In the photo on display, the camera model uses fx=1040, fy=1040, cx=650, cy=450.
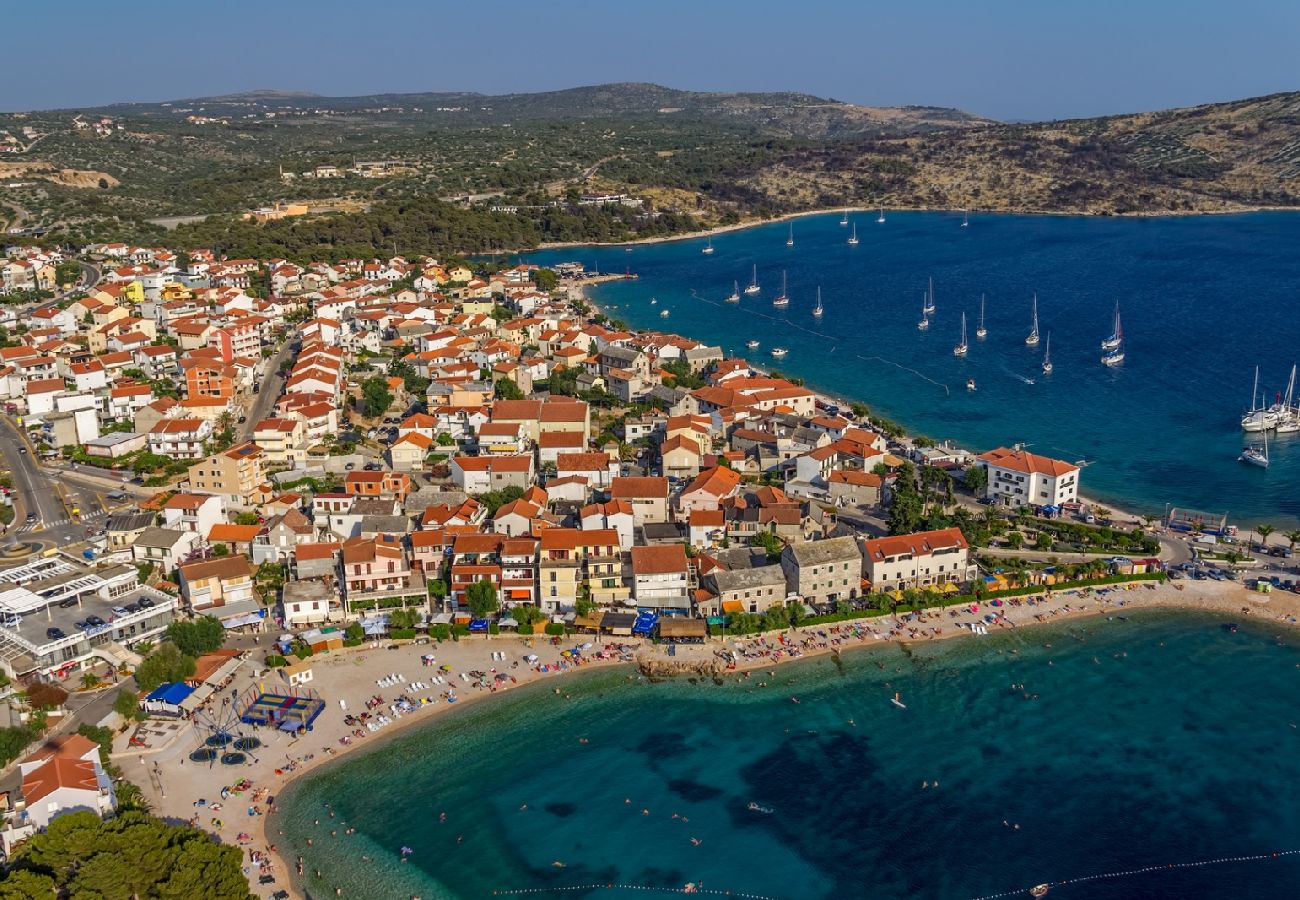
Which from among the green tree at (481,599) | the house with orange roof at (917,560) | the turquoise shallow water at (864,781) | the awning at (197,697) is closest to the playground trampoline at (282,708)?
the awning at (197,697)

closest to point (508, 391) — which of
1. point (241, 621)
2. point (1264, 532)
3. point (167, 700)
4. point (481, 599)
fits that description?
point (481, 599)

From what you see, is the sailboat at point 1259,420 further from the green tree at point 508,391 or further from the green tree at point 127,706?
the green tree at point 127,706

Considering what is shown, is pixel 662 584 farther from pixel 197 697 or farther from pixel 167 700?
pixel 167 700

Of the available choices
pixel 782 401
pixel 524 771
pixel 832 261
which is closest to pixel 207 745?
pixel 524 771

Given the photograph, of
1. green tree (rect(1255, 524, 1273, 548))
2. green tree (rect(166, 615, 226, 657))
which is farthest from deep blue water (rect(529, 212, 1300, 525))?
green tree (rect(166, 615, 226, 657))

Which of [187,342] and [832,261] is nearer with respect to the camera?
[187,342]

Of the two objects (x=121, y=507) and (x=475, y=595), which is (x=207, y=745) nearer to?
(x=475, y=595)
